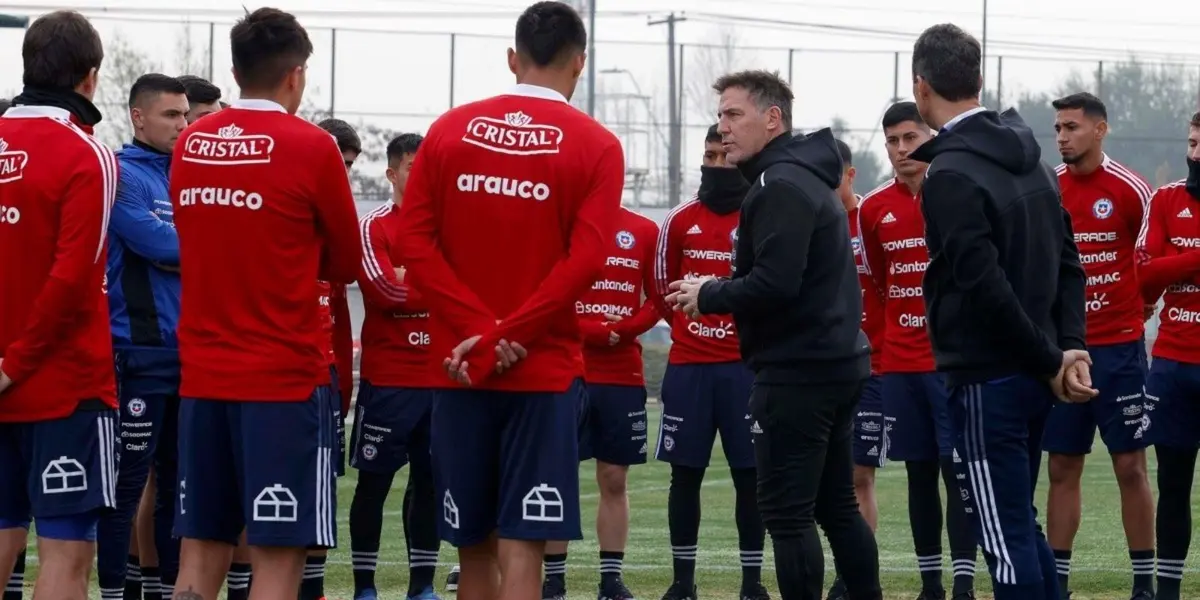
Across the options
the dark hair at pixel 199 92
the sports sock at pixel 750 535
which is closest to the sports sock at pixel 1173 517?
the sports sock at pixel 750 535

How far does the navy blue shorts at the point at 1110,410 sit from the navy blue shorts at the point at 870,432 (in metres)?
1.13

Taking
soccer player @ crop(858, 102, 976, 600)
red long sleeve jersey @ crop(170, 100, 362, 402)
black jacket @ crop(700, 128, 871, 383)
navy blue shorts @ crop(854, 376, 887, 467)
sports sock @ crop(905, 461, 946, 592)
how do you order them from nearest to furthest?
1. red long sleeve jersey @ crop(170, 100, 362, 402)
2. black jacket @ crop(700, 128, 871, 383)
3. sports sock @ crop(905, 461, 946, 592)
4. soccer player @ crop(858, 102, 976, 600)
5. navy blue shorts @ crop(854, 376, 887, 467)

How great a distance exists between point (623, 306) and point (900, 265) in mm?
1713

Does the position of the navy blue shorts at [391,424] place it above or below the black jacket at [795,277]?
below

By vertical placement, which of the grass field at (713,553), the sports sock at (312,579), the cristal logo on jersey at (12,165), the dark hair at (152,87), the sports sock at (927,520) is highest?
the dark hair at (152,87)

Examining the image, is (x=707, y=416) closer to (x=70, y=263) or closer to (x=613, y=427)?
(x=613, y=427)

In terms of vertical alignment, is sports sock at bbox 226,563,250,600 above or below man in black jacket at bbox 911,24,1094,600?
below

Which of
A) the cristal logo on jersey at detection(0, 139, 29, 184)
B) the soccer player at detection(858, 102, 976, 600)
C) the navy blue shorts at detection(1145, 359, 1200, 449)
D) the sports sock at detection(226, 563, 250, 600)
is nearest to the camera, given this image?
the cristal logo on jersey at detection(0, 139, 29, 184)

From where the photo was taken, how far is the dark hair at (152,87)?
762 cm

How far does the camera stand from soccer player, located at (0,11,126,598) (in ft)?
19.2

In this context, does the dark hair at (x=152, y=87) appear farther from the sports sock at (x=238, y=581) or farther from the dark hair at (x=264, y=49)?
the sports sock at (x=238, y=581)

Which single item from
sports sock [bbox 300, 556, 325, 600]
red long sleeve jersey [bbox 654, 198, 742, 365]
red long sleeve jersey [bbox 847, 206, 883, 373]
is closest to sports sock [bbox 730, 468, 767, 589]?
red long sleeve jersey [bbox 654, 198, 742, 365]

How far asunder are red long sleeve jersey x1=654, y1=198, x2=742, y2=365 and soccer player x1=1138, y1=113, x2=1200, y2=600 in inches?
88.8

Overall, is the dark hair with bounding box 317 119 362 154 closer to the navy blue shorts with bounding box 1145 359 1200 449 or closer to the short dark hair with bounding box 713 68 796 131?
the short dark hair with bounding box 713 68 796 131
